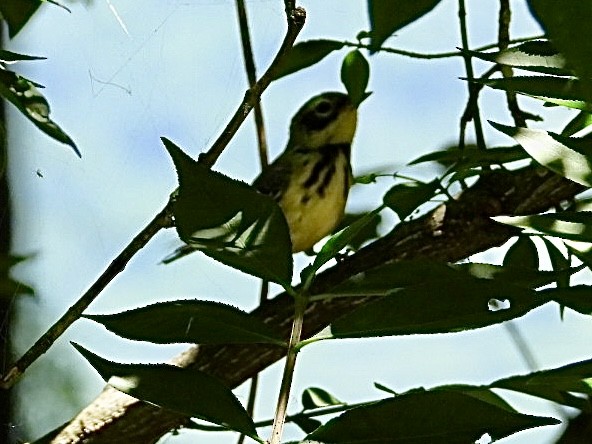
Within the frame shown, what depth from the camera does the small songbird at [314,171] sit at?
4.48 feet

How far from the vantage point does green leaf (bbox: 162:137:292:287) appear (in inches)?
16.5

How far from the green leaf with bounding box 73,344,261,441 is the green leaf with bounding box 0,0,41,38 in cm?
20

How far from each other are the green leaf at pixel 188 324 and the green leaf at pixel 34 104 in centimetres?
14

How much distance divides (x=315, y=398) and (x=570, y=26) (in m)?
0.47

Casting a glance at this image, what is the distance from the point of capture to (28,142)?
698 millimetres

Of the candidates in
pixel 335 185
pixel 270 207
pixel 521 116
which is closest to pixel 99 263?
pixel 270 207

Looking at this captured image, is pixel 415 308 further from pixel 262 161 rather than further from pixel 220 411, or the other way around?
pixel 262 161

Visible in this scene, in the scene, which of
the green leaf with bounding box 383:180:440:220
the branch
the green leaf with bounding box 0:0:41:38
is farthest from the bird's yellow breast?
the green leaf with bounding box 0:0:41:38

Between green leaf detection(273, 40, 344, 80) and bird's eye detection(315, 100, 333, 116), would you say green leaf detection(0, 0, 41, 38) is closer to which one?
green leaf detection(273, 40, 344, 80)

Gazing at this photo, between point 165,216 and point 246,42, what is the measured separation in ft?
0.97

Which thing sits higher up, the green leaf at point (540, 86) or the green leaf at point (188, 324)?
the green leaf at point (540, 86)

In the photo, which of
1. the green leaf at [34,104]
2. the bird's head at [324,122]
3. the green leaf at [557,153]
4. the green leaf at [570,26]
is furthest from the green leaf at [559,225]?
the bird's head at [324,122]

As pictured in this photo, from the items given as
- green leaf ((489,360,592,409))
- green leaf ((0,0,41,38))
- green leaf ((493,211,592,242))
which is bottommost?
green leaf ((489,360,592,409))

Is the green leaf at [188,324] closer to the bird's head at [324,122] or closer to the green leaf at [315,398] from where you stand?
the green leaf at [315,398]
